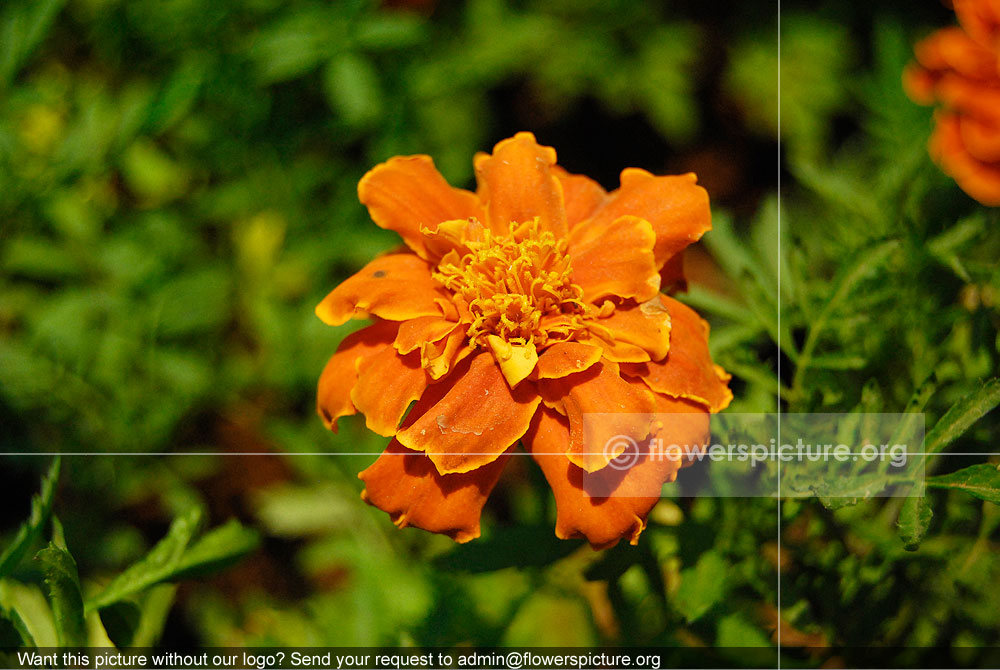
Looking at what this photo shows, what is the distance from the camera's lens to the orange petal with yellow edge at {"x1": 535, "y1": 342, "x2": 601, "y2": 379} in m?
0.75

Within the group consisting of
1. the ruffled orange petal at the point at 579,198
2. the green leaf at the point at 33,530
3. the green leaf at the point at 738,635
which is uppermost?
the ruffled orange petal at the point at 579,198

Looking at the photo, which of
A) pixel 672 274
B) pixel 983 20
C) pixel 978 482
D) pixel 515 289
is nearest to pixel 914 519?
pixel 978 482

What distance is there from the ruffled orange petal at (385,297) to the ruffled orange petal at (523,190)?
0.38 ft

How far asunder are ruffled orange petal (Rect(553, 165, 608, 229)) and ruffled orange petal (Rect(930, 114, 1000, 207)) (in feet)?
2.28

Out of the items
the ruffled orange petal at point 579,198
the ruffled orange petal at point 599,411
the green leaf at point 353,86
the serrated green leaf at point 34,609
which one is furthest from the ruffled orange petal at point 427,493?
the green leaf at point 353,86

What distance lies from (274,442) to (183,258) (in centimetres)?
45

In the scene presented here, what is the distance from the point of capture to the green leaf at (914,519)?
0.75m

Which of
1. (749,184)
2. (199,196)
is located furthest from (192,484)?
(749,184)

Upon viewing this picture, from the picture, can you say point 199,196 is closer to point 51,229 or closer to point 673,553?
point 51,229

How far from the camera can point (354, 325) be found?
4.63ft

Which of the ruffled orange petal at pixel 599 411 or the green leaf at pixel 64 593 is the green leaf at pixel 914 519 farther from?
the green leaf at pixel 64 593
